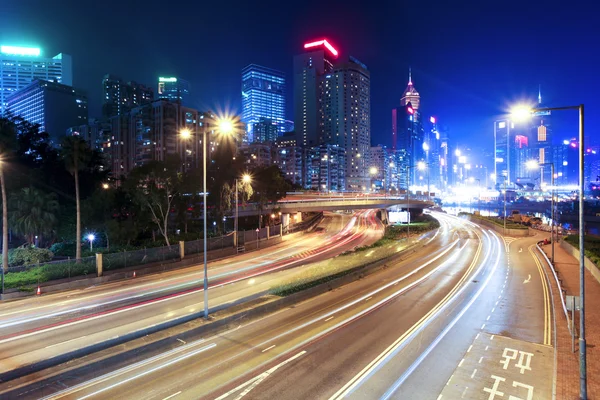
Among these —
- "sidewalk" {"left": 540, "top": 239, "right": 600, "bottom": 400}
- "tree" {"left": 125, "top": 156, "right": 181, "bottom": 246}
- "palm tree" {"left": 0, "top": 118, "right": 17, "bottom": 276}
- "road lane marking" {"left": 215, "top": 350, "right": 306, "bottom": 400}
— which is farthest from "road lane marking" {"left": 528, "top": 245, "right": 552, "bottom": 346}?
"palm tree" {"left": 0, "top": 118, "right": 17, "bottom": 276}

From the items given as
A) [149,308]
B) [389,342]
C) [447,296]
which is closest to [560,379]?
[389,342]

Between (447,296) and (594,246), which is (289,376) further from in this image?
(594,246)

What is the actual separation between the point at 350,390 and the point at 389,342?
15.3 feet

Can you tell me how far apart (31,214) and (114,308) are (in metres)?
19.4

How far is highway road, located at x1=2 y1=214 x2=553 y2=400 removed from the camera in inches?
461

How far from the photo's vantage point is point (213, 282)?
2858cm

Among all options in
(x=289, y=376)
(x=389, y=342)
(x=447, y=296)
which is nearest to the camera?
(x=289, y=376)

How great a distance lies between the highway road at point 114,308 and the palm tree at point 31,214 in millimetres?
11786

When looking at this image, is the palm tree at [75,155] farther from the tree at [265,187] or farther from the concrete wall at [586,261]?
the concrete wall at [586,261]

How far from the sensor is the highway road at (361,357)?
11.7 metres

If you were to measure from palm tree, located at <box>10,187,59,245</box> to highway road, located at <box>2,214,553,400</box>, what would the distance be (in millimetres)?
27216

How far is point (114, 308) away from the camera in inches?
837

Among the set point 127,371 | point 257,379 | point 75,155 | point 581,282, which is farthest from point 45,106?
point 581,282

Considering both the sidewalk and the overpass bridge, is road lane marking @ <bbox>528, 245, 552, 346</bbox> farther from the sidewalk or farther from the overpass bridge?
the overpass bridge
